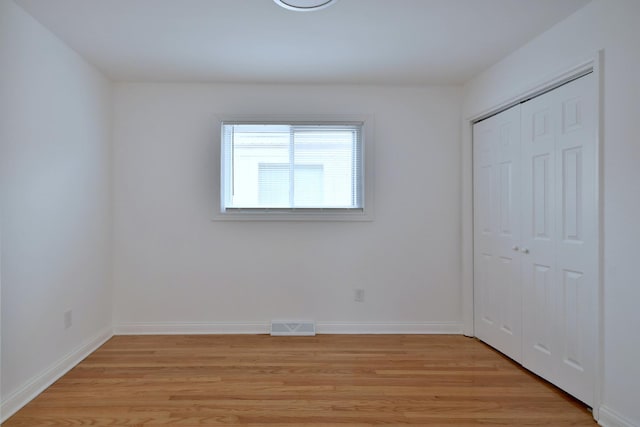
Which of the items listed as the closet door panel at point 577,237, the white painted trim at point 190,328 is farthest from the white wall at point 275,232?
the closet door panel at point 577,237

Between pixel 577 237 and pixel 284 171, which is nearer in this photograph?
pixel 577 237

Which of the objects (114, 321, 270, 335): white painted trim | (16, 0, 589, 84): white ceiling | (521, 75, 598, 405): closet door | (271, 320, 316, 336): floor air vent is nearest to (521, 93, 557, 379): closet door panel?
(521, 75, 598, 405): closet door

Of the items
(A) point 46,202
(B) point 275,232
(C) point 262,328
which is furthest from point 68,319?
(B) point 275,232

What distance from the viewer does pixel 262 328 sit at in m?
3.87

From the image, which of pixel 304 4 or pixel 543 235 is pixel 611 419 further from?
pixel 304 4

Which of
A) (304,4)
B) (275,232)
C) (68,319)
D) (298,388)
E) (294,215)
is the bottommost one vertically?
(298,388)

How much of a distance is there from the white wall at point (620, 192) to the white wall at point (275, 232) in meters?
1.71

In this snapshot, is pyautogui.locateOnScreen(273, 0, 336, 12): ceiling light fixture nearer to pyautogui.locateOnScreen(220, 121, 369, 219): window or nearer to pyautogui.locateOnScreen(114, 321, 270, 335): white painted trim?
pyautogui.locateOnScreen(220, 121, 369, 219): window

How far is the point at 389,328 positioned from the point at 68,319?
2.83 metres

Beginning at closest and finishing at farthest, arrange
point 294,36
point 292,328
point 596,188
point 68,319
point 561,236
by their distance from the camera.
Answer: point 596,188 < point 561,236 < point 294,36 < point 68,319 < point 292,328

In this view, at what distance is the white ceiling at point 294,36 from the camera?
245 centimetres

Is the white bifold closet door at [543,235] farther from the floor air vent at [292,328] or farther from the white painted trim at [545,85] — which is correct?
the floor air vent at [292,328]

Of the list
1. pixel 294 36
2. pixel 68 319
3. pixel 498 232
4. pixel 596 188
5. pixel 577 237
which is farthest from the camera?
pixel 498 232

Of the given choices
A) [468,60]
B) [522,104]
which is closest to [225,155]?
[468,60]
